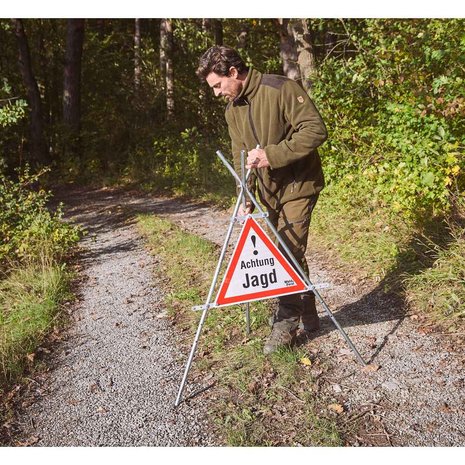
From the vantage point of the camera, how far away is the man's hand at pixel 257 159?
3.72 meters

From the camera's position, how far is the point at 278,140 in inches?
155

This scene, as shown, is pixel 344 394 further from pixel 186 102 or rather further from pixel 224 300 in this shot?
pixel 186 102

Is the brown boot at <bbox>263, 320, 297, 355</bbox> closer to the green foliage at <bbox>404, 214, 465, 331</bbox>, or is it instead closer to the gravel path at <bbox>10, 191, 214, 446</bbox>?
the gravel path at <bbox>10, 191, 214, 446</bbox>

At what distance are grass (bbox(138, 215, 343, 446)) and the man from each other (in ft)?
0.84

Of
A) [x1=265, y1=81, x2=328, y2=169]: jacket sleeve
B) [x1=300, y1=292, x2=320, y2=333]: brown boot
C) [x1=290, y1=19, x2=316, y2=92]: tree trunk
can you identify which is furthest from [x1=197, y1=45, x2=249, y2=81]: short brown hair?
[x1=290, y1=19, x2=316, y2=92]: tree trunk

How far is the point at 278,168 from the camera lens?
3969 mm

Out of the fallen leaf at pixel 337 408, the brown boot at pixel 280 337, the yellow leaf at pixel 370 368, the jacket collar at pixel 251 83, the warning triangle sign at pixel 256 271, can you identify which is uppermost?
the jacket collar at pixel 251 83

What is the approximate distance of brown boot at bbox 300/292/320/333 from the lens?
4.51 m

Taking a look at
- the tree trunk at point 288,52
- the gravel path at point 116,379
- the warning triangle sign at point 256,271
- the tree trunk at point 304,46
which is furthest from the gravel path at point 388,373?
the tree trunk at point 288,52

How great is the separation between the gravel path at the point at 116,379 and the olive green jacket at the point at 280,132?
1.68 metres

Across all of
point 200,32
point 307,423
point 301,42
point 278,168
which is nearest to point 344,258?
point 278,168

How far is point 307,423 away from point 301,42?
8.28 meters

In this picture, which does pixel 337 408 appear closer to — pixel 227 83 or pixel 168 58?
pixel 227 83

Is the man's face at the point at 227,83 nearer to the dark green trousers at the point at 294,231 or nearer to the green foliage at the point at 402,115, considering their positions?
the dark green trousers at the point at 294,231
